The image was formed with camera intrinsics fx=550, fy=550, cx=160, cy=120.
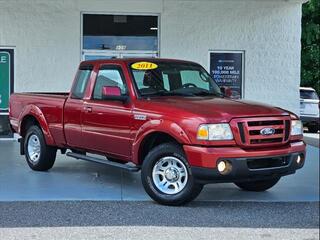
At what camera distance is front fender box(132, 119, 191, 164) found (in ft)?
21.7

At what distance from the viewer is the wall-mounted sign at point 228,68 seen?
13961 mm

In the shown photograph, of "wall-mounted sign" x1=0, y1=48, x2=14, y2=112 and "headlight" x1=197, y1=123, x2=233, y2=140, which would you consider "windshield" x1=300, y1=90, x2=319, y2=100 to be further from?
"headlight" x1=197, y1=123, x2=233, y2=140

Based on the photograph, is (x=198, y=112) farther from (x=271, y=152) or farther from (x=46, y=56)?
(x=46, y=56)

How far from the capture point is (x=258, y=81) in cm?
1400

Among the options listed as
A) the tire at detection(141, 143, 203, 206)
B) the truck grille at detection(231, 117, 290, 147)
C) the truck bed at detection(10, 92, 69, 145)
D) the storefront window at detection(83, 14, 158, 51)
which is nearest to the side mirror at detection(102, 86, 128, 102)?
the tire at detection(141, 143, 203, 206)

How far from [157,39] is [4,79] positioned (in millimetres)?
3919

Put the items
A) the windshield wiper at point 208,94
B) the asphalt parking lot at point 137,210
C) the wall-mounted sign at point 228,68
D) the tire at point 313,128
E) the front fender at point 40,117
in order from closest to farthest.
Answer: the asphalt parking lot at point 137,210
the windshield wiper at point 208,94
the front fender at point 40,117
the wall-mounted sign at point 228,68
the tire at point 313,128

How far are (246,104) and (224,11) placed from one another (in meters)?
7.07

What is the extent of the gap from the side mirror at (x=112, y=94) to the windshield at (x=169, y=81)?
269 millimetres

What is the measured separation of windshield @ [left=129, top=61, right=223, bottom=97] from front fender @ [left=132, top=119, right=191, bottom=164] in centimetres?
62

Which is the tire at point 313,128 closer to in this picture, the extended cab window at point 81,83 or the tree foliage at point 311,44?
the tree foliage at point 311,44

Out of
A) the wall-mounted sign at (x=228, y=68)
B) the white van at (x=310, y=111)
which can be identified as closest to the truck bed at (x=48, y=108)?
the wall-mounted sign at (x=228, y=68)

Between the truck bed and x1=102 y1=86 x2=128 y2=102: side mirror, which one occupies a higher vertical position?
x1=102 y1=86 x2=128 y2=102: side mirror

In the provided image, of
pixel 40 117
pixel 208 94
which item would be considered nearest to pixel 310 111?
pixel 208 94
